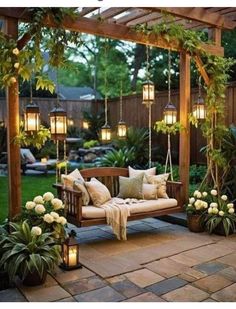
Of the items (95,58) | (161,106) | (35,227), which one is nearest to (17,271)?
(35,227)

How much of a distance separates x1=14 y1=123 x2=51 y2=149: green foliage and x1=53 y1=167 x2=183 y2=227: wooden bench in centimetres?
72

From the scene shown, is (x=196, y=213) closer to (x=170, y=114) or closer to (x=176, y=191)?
(x=176, y=191)

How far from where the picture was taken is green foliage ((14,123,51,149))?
3.25m

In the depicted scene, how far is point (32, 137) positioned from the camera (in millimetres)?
3332

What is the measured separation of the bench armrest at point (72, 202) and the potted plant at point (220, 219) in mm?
1707

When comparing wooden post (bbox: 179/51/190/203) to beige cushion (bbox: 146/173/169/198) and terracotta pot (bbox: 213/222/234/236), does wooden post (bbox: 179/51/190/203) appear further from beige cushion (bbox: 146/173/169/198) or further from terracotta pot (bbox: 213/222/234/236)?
terracotta pot (bbox: 213/222/234/236)

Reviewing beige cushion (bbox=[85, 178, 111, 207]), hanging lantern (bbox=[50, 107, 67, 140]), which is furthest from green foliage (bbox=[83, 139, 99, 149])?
hanging lantern (bbox=[50, 107, 67, 140])

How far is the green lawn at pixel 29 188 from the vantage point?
18.6 ft

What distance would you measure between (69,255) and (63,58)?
193cm

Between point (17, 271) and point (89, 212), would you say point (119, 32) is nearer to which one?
point (89, 212)

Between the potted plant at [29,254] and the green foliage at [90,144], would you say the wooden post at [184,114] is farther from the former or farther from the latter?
the green foliage at [90,144]

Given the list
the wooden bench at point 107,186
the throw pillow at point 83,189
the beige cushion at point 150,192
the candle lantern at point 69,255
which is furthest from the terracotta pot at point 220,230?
the candle lantern at point 69,255

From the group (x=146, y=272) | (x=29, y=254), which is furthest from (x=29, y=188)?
(x=146, y=272)

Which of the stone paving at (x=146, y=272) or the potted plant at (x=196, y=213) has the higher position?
the potted plant at (x=196, y=213)
